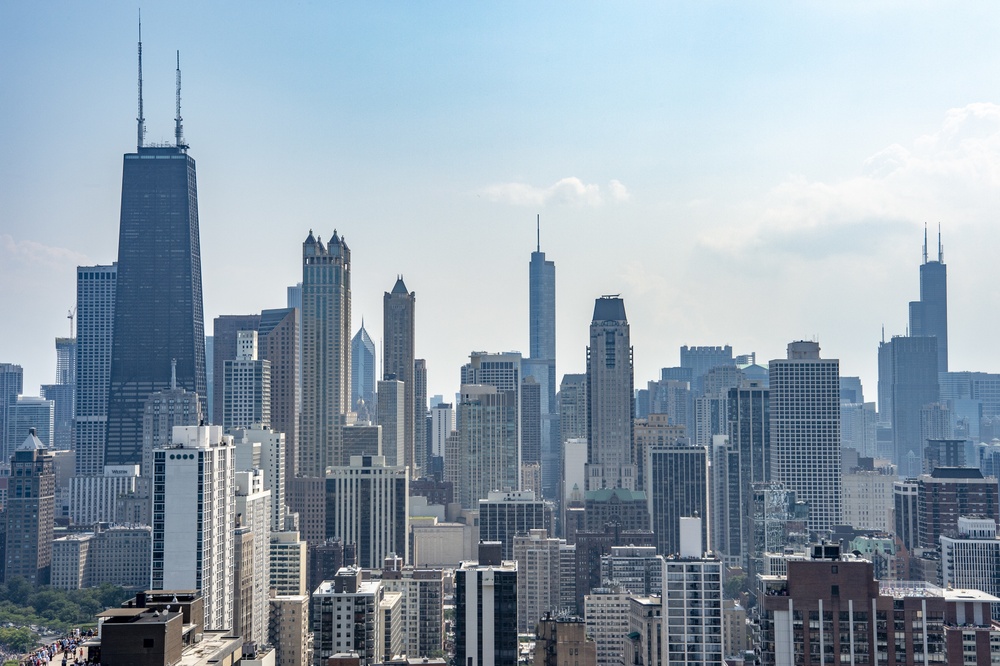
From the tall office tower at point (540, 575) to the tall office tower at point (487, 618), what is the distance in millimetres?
32409

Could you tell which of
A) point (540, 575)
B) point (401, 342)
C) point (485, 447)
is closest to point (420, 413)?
point (401, 342)

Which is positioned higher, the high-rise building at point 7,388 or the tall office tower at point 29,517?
the high-rise building at point 7,388

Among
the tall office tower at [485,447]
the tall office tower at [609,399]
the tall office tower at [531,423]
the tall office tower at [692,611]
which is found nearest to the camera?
the tall office tower at [692,611]

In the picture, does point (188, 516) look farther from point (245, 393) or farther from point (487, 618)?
point (245, 393)

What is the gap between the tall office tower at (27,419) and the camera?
154125 millimetres

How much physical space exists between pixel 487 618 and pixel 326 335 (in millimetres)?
84242

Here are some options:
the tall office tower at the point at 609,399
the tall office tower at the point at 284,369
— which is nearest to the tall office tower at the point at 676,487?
the tall office tower at the point at 609,399

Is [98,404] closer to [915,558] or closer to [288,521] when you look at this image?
[288,521]

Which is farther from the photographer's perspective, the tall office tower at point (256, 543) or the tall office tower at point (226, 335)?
the tall office tower at point (226, 335)

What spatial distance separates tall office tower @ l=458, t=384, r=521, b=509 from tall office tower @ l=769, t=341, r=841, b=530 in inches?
1283

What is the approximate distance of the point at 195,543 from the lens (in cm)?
4775

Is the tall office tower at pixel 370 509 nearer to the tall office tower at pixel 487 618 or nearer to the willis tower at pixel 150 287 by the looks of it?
the willis tower at pixel 150 287

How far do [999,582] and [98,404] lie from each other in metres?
108

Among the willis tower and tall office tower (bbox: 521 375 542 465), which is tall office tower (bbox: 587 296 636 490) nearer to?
tall office tower (bbox: 521 375 542 465)
